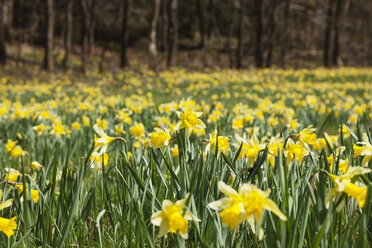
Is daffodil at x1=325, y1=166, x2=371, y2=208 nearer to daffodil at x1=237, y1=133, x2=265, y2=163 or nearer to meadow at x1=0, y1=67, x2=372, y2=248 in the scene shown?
meadow at x1=0, y1=67, x2=372, y2=248

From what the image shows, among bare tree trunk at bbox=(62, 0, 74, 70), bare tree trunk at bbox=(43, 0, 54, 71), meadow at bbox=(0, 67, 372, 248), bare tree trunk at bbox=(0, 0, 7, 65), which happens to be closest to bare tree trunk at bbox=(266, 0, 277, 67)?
bare tree trunk at bbox=(62, 0, 74, 70)

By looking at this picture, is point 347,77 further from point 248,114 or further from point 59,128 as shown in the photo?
point 59,128

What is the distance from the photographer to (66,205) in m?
1.38

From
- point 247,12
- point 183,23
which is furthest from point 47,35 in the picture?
point 183,23

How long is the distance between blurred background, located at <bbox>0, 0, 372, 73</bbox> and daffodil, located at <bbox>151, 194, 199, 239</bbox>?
16.6 m

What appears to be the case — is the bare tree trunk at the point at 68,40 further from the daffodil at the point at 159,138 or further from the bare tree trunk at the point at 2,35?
the daffodil at the point at 159,138

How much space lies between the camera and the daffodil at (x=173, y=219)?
98 cm

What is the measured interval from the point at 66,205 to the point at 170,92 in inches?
297

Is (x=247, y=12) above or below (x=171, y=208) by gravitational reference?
above

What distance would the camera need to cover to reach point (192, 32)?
1486 inches

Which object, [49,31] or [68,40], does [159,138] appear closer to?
[49,31]

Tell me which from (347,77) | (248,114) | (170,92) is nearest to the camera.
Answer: (248,114)

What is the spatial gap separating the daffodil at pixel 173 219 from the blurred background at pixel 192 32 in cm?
1658

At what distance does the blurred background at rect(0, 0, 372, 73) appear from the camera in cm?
2077
